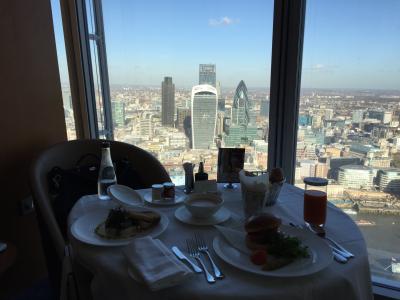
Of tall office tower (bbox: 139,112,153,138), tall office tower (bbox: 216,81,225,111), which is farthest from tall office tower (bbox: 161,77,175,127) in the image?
tall office tower (bbox: 216,81,225,111)

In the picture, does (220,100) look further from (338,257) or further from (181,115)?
(338,257)

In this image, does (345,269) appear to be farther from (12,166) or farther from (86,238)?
(12,166)

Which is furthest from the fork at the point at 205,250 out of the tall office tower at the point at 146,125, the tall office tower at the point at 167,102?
the tall office tower at the point at 146,125

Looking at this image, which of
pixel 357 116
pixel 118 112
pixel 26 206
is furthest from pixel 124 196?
pixel 118 112

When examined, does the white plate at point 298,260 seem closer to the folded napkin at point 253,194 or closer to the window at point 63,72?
the folded napkin at point 253,194

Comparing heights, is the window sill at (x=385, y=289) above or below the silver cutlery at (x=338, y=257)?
below

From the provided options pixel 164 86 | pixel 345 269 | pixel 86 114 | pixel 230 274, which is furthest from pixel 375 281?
pixel 86 114
